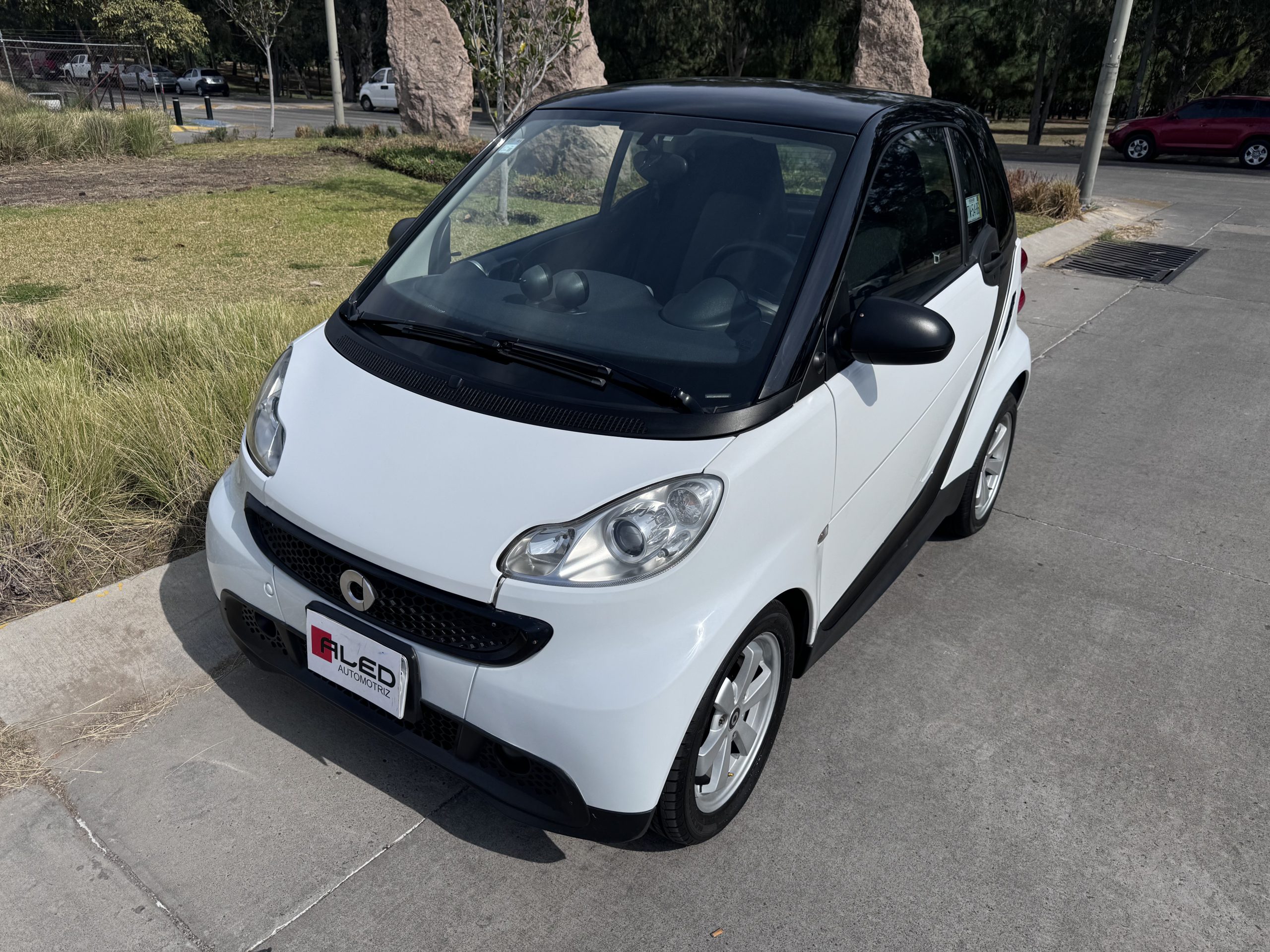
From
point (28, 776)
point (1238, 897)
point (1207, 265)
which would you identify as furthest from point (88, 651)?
point (1207, 265)

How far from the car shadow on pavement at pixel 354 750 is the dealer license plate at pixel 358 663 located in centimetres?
13

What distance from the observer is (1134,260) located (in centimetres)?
1055

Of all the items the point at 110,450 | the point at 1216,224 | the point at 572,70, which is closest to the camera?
the point at 110,450

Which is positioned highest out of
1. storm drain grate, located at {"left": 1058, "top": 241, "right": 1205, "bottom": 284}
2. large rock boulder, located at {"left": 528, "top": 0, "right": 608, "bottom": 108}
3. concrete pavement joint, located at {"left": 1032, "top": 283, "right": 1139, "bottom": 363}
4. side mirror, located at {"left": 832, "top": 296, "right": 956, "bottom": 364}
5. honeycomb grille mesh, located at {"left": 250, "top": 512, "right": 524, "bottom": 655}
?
large rock boulder, located at {"left": 528, "top": 0, "right": 608, "bottom": 108}

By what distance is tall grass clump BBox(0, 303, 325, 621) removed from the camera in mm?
3416

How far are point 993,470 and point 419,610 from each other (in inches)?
117

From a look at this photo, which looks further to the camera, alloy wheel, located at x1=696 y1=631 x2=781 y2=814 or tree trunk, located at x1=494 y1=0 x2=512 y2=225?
tree trunk, located at x1=494 y1=0 x2=512 y2=225

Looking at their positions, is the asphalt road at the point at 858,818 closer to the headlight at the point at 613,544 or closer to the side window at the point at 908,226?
Answer: the headlight at the point at 613,544

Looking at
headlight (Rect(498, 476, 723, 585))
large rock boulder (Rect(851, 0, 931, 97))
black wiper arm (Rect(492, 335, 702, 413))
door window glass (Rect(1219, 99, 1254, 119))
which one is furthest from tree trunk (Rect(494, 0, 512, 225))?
door window glass (Rect(1219, 99, 1254, 119))

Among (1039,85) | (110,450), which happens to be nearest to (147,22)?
(1039,85)

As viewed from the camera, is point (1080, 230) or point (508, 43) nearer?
point (508, 43)

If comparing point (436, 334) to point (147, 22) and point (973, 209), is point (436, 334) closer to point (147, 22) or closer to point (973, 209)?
point (973, 209)

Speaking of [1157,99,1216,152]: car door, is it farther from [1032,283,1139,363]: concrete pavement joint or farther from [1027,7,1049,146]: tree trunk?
[1032,283,1139,363]: concrete pavement joint

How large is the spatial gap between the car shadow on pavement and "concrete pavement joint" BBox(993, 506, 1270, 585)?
292cm
